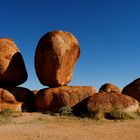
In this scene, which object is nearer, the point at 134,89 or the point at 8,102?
the point at 8,102

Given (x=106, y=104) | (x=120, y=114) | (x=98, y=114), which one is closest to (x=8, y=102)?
(x=98, y=114)

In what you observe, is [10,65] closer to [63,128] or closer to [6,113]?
[6,113]

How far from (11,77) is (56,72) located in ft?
9.71

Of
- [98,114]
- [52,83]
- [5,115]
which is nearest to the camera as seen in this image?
[98,114]

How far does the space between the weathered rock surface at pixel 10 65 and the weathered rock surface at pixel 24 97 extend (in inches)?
28.7

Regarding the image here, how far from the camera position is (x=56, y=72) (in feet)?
60.8

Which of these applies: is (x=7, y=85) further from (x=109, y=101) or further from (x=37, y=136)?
(x=37, y=136)

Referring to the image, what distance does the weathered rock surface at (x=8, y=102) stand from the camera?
705 inches

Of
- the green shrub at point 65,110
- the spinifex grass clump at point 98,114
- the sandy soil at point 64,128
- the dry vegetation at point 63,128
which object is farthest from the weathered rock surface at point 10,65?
the spinifex grass clump at point 98,114

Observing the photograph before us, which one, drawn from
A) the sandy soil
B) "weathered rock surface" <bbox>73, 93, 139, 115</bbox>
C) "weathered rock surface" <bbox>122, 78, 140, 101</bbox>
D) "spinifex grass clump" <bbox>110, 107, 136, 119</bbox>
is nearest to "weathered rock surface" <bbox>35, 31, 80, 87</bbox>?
"weathered rock surface" <bbox>73, 93, 139, 115</bbox>

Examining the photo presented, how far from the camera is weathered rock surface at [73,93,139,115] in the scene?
54.6 ft

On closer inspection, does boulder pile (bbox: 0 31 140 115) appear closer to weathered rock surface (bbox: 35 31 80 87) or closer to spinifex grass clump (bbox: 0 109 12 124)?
weathered rock surface (bbox: 35 31 80 87)

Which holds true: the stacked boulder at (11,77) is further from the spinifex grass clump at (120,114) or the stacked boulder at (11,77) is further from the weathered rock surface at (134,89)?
the weathered rock surface at (134,89)

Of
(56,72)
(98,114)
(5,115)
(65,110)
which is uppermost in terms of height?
(56,72)
